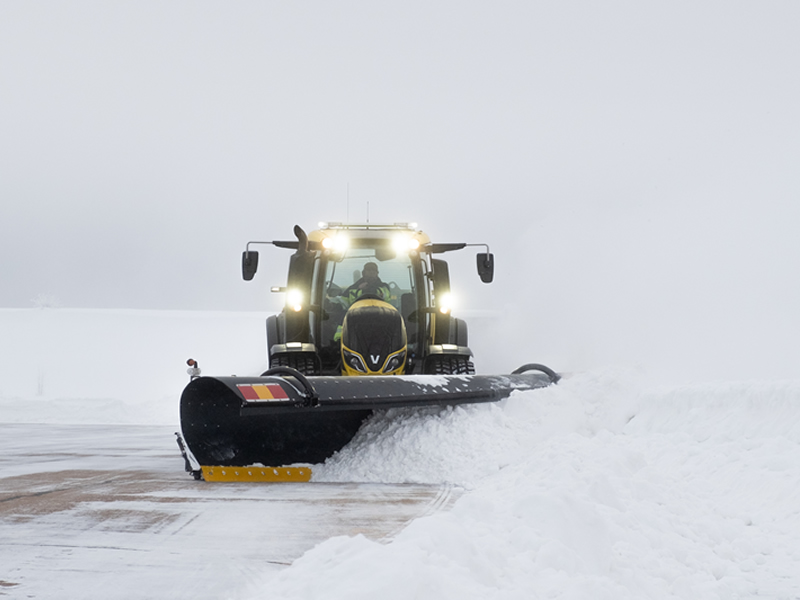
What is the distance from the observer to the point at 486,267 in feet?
23.7

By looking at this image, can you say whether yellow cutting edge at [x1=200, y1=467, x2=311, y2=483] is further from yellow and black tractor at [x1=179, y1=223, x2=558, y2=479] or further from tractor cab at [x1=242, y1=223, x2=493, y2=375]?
tractor cab at [x1=242, y1=223, x2=493, y2=375]

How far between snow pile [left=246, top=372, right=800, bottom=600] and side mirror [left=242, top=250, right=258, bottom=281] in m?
1.90

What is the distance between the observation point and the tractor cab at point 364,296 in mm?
7023

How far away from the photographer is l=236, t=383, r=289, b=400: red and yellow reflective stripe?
4807 mm

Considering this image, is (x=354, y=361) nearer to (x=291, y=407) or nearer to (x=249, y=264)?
(x=249, y=264)

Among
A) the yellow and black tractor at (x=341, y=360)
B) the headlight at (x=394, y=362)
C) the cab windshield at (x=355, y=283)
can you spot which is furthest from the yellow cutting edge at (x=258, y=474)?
the cab windshield at (x=355, y=283)

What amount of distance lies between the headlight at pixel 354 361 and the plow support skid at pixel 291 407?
71 centimetres

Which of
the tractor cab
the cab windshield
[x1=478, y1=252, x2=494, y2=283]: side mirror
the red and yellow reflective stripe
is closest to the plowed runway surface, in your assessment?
the red and yellow reflective stripe

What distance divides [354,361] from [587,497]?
3.49 m

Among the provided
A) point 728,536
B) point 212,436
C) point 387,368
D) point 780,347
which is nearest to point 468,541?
point 728,536

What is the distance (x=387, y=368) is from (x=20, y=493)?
9.86 ft

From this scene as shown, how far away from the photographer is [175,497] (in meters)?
4.58

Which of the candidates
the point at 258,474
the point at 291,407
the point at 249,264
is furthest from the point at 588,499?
the point at 249,264

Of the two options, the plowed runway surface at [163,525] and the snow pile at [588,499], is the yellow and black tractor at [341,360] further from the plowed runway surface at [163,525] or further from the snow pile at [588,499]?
the plowed runway surface at [163,525]
